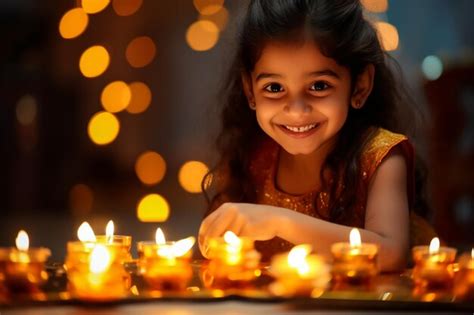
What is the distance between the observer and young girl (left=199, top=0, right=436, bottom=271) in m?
1.68

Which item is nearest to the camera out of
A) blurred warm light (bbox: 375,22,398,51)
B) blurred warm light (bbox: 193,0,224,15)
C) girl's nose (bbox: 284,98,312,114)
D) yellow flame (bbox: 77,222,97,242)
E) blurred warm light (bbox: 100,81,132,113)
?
yellow flame (bbox: 77,222,97,242)

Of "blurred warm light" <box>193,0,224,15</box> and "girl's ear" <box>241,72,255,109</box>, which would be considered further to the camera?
"blurred warm light" <box>193,0,224,15</box>

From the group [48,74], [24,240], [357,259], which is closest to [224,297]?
[357,259]

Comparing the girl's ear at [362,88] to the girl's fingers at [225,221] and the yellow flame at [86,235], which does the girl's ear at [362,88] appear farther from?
the yellow flame at [86,235]

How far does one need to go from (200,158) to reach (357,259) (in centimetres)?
439

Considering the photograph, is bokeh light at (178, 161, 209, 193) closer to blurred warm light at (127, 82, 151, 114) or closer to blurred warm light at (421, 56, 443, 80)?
blurred warm light at (127, 82, 151, 114)

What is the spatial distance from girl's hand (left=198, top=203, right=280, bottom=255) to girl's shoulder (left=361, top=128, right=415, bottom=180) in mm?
359

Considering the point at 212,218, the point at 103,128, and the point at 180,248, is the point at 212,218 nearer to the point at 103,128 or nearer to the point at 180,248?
the point at 180,248

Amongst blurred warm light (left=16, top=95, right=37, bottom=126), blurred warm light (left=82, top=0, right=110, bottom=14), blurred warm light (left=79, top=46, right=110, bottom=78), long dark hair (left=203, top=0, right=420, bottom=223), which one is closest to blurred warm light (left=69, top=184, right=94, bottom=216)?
blurred warm light (left=16, top=95, right=37, bottom=126)

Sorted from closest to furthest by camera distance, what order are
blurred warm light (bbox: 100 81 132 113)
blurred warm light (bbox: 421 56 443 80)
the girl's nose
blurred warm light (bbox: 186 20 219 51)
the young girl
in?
1. the young girl
2. the girl's nose
3. blurred warm light (bbox: 421 56 443 80)
4. blurred warm light (bbox: 186 20 219 51)
5. blurred warm light (bbox: 100 81 132 113)

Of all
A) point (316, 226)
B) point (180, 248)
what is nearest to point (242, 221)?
point (316, 226)

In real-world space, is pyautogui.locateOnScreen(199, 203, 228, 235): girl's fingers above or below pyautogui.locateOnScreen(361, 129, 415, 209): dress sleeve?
below

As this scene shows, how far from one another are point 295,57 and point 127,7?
13.0ft

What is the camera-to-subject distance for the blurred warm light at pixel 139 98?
5484 millimetres
